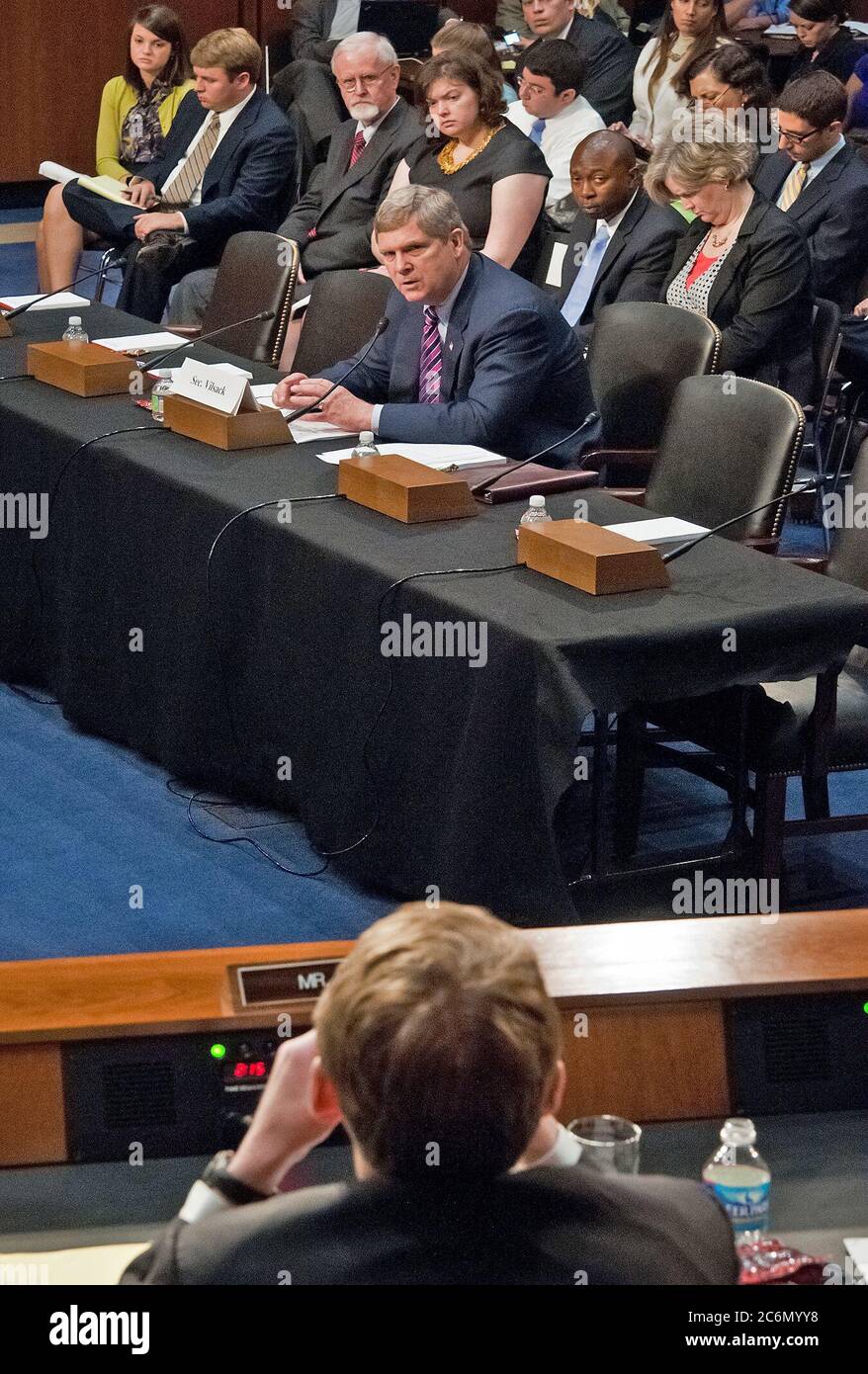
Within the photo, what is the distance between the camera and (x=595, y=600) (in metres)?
3.05

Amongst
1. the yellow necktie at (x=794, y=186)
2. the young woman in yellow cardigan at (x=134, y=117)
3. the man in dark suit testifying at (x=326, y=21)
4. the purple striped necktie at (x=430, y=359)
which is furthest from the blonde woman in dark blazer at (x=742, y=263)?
the man in dark suit testifying at (x=326, y=21)

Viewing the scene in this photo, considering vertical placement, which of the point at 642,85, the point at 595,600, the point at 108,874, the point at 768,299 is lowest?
the point at 108,874

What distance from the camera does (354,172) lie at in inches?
233

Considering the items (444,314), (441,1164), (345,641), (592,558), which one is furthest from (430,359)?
(441,1164)

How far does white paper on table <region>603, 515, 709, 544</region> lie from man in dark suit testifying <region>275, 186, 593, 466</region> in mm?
558

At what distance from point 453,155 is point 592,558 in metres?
2.79

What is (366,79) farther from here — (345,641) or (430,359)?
(345,641)

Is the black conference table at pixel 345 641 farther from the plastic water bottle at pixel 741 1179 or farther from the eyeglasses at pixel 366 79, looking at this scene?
the eyeglasses at pixel 366 79

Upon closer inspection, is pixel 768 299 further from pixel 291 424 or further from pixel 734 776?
pixel 734 776

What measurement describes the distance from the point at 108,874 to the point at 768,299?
222cm

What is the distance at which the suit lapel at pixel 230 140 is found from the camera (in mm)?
6168

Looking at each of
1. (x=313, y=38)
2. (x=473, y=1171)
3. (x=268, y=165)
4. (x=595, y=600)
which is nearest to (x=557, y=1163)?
(x=473, y=1171)

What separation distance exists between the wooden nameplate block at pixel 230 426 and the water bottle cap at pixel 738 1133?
249cm

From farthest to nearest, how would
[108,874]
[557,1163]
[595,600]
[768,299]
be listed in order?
1. [768,299]
2. [108,874]
3. [595,600]
4. [557,1163]
